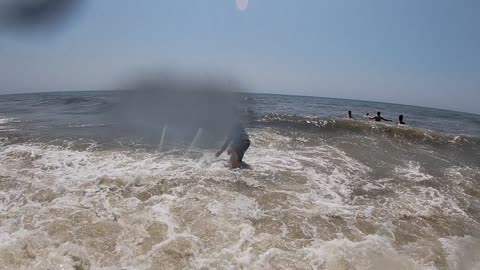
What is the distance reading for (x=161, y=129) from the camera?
1213 centimetres

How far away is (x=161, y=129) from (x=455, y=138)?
1409cm

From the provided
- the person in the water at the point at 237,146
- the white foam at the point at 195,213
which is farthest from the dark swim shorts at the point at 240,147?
the white foam at the point at 195,213

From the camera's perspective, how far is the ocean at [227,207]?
3424 mm

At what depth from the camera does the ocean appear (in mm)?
3424

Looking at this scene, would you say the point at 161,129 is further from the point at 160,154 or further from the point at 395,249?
the point at 395,249

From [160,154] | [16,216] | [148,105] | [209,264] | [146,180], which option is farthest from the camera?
[148,105]

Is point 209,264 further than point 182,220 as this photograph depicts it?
No

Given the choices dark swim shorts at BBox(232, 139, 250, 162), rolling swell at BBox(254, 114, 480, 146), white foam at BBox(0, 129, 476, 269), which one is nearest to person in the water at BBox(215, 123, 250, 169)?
dark swim shorts at BBox(232, 139, 250, 162)

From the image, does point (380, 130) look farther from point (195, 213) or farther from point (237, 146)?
point (195, 213)

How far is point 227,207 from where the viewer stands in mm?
4707

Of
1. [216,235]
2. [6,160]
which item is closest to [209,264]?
[216,235]

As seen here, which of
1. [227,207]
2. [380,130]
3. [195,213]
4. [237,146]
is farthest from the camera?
[380,130]

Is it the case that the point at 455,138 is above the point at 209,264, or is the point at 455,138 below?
above

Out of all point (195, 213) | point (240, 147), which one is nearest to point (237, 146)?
point (240, 147)
